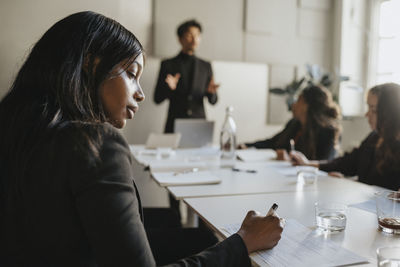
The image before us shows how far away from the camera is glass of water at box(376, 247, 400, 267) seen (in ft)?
2.48

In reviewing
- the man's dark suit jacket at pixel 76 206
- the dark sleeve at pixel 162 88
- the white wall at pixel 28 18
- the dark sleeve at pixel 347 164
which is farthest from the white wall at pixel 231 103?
the man's dark suit jacket at pixel 76 206

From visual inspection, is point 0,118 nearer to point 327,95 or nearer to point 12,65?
point 327,95

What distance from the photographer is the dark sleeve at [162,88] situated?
347 centimetres

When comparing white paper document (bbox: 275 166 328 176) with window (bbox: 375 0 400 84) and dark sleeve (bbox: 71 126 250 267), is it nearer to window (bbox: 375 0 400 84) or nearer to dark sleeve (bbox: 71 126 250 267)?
dark sleeve (bbox: 71 126 250 267)

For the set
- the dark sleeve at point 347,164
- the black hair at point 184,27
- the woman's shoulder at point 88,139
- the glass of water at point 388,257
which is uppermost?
the black hair at point 184,27

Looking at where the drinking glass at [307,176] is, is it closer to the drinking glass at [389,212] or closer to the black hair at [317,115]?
the drinking glass at [389,212]

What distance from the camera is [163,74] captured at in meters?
3.54

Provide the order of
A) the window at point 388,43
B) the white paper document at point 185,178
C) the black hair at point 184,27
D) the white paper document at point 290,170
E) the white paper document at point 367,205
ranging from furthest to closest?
1. the window at point 388,43
2. the black hair at point 184,27
3. the white paper document at point 290,170
4. the white paper document at point 185,178
5. the white paper document at point 367,205

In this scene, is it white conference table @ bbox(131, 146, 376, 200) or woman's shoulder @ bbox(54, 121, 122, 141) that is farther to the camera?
white conference table @ bbox(131, 146, 376, 200)

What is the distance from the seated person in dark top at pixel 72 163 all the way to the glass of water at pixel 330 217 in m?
0.34

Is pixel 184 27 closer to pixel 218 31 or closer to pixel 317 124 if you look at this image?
pixel 218 31

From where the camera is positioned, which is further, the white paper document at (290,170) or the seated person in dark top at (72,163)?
the white paper document at (290,170)

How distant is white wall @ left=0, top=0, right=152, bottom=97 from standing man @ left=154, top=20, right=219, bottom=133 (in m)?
0.61

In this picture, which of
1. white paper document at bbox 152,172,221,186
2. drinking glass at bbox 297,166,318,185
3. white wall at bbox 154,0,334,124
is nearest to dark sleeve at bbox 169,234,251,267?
white paper document at bbox 152,172,221,186
